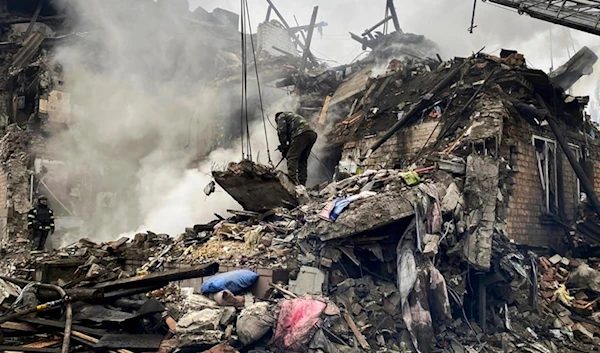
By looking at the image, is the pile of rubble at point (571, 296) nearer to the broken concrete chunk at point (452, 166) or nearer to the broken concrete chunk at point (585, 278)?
the broken concrete chunk at point (585, 278)

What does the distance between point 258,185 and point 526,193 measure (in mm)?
5330

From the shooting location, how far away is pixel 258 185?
26.8 feet

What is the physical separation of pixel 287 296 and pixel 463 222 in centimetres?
309

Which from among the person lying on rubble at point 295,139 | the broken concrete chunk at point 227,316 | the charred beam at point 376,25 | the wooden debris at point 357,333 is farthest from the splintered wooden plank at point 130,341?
the charred beam at point 376,25

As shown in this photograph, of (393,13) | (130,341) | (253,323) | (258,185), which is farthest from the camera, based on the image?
(393,13)

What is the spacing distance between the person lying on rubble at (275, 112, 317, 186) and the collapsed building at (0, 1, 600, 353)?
0.66 metres

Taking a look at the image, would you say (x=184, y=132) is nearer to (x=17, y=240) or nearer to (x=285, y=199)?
(x=17, y=240)

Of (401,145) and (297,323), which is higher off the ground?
(401,145)

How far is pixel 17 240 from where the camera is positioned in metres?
12.7

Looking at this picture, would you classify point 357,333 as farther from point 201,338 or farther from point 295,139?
point 295,139

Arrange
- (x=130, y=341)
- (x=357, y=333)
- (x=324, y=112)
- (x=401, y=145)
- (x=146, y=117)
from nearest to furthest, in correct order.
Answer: (x=130, y=341) → (x=357, y=333) → (x=401, y=145) → (x=324, y=112) → (x=146, y=117)

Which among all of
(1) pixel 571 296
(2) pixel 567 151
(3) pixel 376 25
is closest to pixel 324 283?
(1) pixel 571 296

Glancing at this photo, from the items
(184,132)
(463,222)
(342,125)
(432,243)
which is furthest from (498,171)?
(184,132)

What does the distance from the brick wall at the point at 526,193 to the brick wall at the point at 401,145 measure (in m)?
1.53
